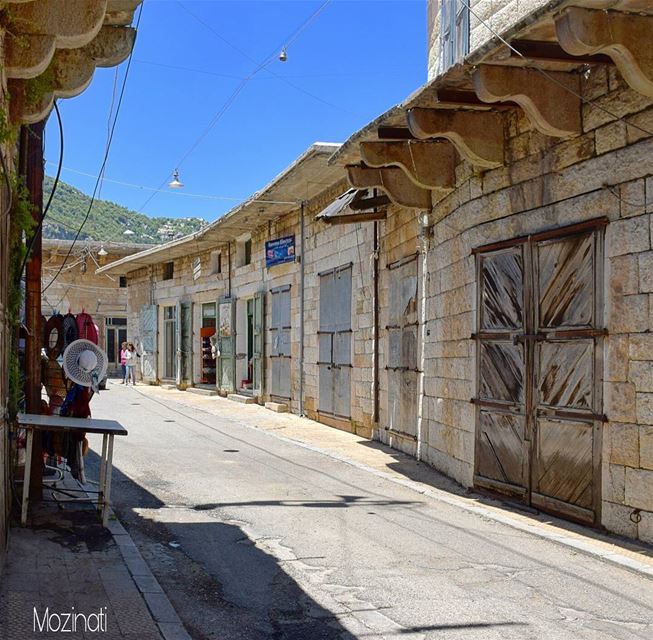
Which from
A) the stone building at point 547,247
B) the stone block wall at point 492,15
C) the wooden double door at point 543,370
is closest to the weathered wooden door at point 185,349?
the stone building at point 547,247

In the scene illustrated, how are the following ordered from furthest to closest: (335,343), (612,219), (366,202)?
(335,343)
(366,202)
(612,219)

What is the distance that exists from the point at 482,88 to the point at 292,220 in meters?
10.9

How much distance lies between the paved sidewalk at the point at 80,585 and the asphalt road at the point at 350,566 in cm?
21

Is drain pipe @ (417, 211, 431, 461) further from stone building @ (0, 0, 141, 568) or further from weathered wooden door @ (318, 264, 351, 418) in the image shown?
stone building @ (0, 0, 141, 568)

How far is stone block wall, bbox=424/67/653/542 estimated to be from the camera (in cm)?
A: 604

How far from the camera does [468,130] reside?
25.4 ft

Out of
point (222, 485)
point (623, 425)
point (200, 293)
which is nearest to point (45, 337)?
point (222, 485)

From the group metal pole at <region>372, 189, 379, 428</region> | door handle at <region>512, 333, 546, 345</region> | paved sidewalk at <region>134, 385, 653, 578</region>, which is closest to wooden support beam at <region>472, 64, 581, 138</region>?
door handle at <region>512, 333, 546, 345</region>

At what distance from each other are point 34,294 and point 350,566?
3.74 metres

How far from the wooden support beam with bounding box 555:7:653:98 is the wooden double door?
48.7 inches

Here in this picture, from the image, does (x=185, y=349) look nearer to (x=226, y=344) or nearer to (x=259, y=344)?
(x=226, y=344)

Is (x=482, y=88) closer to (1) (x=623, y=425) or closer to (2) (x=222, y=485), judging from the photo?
(1) (x=623, y=425)

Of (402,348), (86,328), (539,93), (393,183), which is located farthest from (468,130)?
(402,348)

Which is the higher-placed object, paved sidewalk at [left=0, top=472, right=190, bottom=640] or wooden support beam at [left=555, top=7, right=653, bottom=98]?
wooden support beam at [left=555, top=7, right=653, bottom=98]
